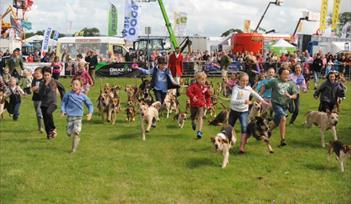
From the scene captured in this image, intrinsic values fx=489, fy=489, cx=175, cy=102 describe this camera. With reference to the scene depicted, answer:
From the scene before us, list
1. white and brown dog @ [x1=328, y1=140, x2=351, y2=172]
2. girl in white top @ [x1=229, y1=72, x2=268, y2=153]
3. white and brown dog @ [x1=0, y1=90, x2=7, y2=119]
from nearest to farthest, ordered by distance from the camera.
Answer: white and brown dog @ [x1=328, y1=140, x2=351, y2=172], girl in white top @ [x1=229, y1=72, x2=268, y2=153], white and brown dog @ [x1=0, y1=90, x2=7, y2=119]

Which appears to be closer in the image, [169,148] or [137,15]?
[169,148]

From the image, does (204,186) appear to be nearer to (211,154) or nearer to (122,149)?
(211,154)

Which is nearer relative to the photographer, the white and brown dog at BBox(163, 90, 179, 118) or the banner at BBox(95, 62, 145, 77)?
the white and brown dog at BBox(163, 90, 179, 118)

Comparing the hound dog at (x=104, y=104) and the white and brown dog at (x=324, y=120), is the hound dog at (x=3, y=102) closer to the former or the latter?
the hound dog at (x=104, y=104)

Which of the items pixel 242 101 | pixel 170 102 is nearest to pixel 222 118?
pixel 170 102

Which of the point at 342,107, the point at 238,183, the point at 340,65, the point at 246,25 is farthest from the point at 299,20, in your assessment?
the point at 238,183

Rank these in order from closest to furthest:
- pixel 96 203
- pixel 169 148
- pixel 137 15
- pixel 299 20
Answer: pixel 96 203
pixel 169 148
pixel 137 15
pixel 299 20

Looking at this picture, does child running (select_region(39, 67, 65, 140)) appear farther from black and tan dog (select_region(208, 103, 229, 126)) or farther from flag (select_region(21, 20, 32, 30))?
flag (select_region(21, 20, 32, 30))

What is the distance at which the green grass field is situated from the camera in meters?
7.11

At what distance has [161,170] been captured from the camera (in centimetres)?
855

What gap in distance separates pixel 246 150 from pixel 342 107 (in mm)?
8159

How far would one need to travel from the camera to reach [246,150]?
10133mm

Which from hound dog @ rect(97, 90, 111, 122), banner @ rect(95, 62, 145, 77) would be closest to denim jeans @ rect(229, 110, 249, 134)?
hound dog @ rect(97, 90, 111, 122)

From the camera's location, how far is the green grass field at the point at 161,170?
711cm
